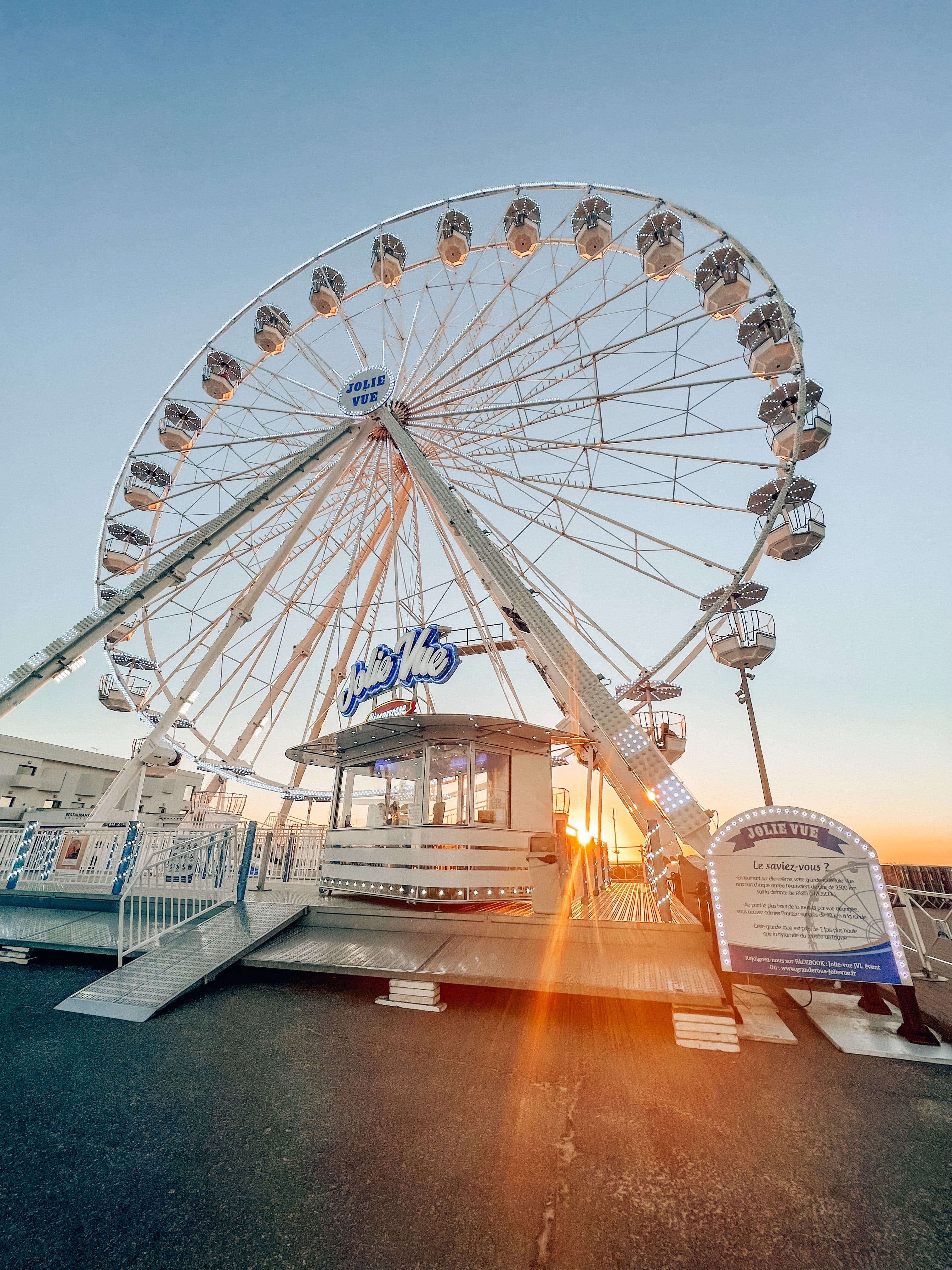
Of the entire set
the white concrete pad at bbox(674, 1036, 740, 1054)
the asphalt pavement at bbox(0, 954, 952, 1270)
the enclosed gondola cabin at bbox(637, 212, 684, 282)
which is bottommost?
the asphalt pavement at bbox(0, 954, 952, 1270)

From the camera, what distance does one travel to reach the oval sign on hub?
1600 cm

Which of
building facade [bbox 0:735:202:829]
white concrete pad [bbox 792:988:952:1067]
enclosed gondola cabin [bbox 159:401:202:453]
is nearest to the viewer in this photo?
white concrete pad [bbox 792:988:952:1067]

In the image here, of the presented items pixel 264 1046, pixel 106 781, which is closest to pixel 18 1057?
pixel 264 1046

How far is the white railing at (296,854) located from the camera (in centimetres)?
1505

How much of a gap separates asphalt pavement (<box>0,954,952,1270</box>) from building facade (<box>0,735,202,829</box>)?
98.9 ft

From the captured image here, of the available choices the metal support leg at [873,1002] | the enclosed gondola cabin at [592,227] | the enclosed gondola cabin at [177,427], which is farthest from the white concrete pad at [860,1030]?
the enclosed gondola cabin at [177,427]

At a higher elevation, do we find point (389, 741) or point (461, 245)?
point (461, 245)

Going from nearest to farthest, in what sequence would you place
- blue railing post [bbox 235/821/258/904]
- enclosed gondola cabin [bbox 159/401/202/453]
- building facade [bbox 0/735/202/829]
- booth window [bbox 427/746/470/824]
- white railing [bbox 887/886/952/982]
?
white railing [bbox 887/886/952/982], blue railing post [bbox 235/821/258/904], booth window [bbox 427/746/470/824], enclosed gondola cabin [bbox 159/401/202/453], building facade [bbox 0/735/202/829]

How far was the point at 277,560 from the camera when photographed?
15.5 m

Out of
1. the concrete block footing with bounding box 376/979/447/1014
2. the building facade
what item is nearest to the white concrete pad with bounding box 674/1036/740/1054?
the concrete block footing with bounding box 376/979/447/1014

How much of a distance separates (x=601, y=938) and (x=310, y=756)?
9.64 m

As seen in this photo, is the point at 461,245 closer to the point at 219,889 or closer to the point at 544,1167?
the point at 219,889

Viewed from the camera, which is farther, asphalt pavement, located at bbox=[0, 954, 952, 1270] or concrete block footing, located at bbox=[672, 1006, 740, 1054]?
concrete block footing, located at bbox=[672, 1006, 740, 1054]

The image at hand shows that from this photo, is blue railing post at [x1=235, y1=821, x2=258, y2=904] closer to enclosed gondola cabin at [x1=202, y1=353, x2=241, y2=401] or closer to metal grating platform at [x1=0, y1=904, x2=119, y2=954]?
metal grating platform at [x1=0, y1=904, x2=119, y2=954]
